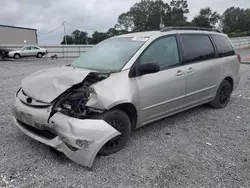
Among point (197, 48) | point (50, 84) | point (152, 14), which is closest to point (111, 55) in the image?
point (50, 84)

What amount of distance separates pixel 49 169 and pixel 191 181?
1644 mm

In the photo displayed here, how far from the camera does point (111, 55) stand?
3.52 metres

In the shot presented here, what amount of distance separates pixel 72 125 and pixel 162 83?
5.28 feet

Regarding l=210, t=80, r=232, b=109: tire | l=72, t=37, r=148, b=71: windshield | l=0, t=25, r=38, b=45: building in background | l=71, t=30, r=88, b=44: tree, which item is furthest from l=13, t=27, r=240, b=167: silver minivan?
l=71, t=30, r=88, b=44: tree

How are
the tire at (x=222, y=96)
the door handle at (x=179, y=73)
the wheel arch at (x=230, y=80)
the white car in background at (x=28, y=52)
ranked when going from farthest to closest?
1. the white car in background at (x=28, y=52)
2. the wheel arch at (x=230, y=80)
3. the tire at (x=222, y=96)
4. the door handle at (x=179, y=73)

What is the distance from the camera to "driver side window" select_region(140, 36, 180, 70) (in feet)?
10.9

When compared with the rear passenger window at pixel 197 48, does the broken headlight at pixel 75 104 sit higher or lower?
lower

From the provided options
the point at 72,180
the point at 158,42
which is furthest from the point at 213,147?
the point at 72,180

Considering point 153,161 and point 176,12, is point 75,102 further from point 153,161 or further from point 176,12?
point 176,12

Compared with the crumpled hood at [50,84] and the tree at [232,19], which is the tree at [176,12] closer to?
the tree at [232,19]

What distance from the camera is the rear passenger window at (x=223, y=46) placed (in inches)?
180

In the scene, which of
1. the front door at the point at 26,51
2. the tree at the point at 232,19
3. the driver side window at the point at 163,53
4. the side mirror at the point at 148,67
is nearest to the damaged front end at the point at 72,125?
the side mirror at the point at 148,67

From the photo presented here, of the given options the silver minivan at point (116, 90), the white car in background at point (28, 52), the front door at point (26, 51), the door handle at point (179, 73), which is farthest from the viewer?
the front door at point (26, 51)

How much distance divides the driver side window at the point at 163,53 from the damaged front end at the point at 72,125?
3.66 ft
